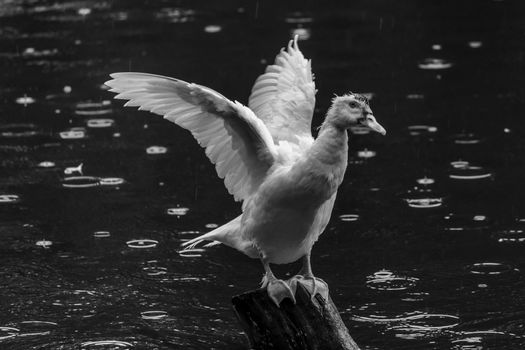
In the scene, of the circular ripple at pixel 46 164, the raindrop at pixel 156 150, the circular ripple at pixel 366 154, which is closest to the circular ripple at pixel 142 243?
the circular ripple at pixel 46 164

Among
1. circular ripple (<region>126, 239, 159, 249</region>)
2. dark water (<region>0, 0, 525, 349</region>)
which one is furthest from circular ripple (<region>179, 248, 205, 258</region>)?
circular ripple (<region>126, 239, 159, 249</region>)

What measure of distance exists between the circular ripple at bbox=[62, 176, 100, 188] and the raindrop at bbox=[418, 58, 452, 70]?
15.4ft

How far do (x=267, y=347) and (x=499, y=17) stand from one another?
9.62 m

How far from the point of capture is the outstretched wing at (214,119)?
660 cm

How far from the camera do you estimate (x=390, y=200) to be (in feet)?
30.9

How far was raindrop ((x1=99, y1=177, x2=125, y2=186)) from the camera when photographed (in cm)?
1007

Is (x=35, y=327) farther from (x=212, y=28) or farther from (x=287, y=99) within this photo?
(x=212, y=28)

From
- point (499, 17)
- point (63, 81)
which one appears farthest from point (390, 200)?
point (499, 17)

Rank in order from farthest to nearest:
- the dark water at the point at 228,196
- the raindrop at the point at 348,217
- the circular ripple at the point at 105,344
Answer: the raindrop at the point at 348,217
the dark water at the point at 228,196
the circular ripple at the point at 105,344

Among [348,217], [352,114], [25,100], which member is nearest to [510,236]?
[348,217]

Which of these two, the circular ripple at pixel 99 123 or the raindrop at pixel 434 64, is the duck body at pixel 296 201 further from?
the raindrop at pixel 434 64

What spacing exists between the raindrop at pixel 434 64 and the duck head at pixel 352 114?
6.97 metres

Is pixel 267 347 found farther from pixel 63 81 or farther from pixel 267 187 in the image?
pixel 63 81

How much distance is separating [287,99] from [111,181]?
272cm
